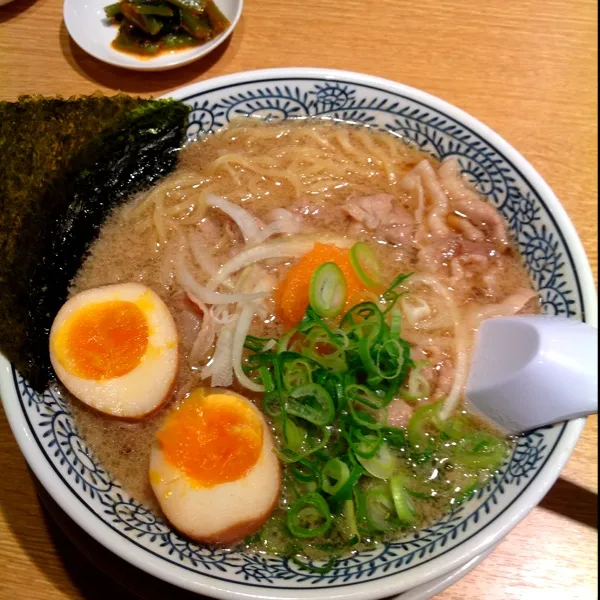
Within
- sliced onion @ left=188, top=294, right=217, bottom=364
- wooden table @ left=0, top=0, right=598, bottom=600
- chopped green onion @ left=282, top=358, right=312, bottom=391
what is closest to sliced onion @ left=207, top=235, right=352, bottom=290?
sliced onion @ left=188, top=294, right=217, bottom=364

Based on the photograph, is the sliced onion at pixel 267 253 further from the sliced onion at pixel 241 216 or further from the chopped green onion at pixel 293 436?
the chopped green onion at pixel 293 436

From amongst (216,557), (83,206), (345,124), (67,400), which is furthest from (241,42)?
(216,557)

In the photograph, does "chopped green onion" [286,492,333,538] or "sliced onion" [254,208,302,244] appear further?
"sliced onion" [254,208,302,244]

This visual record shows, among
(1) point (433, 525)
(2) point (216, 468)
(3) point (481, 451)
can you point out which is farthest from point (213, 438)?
(3) point (481, 451)

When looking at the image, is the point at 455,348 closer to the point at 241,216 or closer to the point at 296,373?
the point at 296,373

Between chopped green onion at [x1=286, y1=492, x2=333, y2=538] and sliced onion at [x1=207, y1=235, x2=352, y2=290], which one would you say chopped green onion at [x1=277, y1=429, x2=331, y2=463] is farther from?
sliced onion at [x1=207, y1=235, x2=352, y2=290]

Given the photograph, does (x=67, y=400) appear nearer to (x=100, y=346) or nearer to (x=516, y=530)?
(x=100, y=346)

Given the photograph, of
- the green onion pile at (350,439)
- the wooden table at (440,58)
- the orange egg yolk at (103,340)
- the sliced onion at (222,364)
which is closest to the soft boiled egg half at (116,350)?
the orange egg yolk at (103,340)
